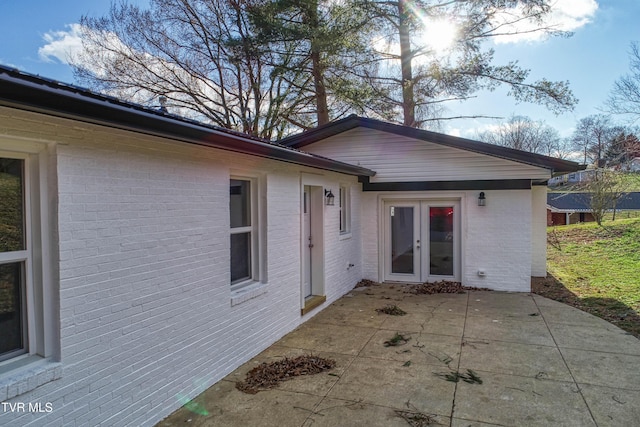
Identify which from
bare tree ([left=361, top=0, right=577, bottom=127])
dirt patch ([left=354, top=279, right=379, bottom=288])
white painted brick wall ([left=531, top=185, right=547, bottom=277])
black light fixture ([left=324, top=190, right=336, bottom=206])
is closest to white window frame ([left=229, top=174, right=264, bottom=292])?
black light fixture ([left=324, top=190, right=336, bottom=206])

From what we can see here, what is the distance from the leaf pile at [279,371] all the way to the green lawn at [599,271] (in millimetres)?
4867

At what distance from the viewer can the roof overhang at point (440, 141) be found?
335 inches

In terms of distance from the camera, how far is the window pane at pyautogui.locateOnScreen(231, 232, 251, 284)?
5258 mm

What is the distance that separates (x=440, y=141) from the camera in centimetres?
925

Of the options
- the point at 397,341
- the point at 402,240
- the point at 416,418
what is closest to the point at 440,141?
the point at 402,240

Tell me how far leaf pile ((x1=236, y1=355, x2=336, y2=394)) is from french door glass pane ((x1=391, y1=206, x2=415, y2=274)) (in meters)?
5.46

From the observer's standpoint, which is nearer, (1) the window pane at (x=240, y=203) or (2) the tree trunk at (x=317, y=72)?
(1) the window pane at (x=240, y=203)

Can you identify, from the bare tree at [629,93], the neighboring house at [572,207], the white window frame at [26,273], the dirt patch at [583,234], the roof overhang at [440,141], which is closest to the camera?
the white window frame at [26,273]

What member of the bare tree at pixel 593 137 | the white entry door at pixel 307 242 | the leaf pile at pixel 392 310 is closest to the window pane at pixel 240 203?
the white entry door at pixel 307 242

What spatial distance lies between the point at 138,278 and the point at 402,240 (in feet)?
25.0

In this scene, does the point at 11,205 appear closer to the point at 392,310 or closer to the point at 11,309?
the point at 11,309

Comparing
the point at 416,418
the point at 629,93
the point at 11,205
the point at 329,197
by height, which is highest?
the point at 629,93

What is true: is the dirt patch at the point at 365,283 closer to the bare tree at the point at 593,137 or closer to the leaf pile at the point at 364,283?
the leaf pile at the point at 364,283

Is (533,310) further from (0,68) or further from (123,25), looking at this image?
(123,25)
